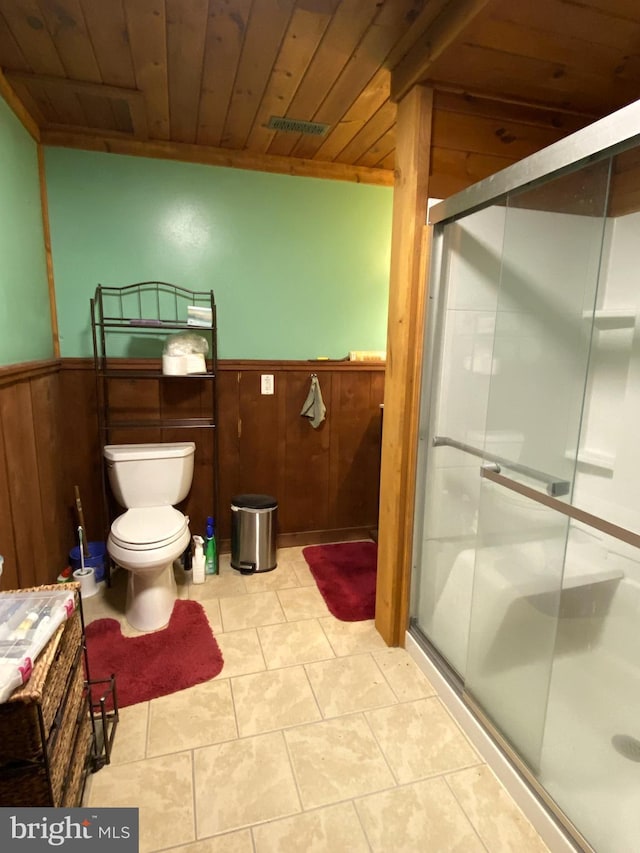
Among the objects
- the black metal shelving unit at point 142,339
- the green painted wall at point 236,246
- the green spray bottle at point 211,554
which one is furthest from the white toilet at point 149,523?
the green painted wall at point 236,246

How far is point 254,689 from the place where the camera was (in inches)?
72.8

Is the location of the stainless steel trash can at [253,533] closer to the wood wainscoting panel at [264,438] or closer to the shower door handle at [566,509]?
the wood wainscoting panel at [264,438]

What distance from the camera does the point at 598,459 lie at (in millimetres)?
1711

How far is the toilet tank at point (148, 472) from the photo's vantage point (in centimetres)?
246

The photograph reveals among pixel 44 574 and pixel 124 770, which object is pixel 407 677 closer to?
pixel 124 770

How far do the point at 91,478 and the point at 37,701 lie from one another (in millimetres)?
1862

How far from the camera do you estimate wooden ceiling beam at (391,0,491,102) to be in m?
1.36

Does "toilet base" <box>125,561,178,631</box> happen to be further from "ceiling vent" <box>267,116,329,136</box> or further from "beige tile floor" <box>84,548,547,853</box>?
"ceiling vent" <box>267,116,329,136</box>

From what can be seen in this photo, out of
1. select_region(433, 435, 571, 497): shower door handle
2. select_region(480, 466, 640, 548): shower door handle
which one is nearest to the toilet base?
select_region(433, 435, 571, 497): shower door handle

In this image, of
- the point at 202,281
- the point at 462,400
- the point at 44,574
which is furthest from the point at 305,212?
the point at 44,574

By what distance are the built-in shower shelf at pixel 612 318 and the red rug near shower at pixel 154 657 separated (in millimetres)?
1912

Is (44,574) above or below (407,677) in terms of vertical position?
above

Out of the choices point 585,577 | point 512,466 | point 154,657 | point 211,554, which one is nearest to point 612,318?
point 512,466

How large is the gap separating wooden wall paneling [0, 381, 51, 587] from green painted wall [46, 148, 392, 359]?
748 millimetres
